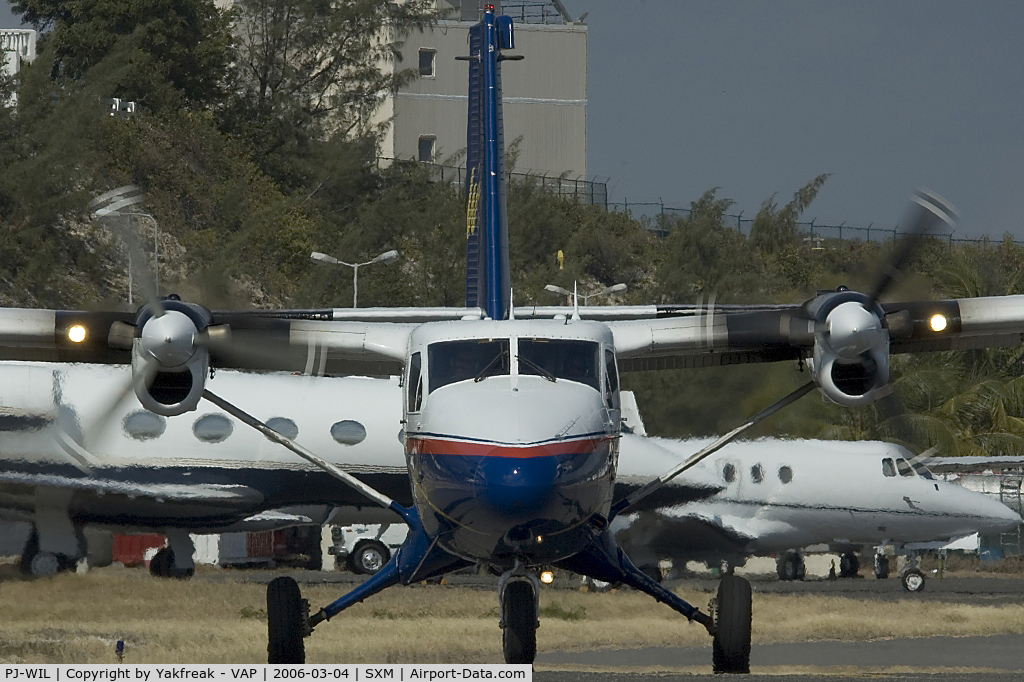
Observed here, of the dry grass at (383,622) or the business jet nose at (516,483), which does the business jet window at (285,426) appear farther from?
the business jet nose at (516,483)

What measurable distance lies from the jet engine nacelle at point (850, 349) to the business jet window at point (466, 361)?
9.02ft

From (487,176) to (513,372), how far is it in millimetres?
5577

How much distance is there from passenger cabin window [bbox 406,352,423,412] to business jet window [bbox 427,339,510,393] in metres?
0.18

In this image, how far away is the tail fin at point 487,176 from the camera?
15609 millimetres

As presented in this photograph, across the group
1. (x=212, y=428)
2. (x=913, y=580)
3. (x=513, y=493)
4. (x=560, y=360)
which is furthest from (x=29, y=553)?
(x=513, y=493)

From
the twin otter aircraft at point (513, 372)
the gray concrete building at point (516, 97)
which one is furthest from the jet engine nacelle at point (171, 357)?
the gray concrete building at point (516, 97)

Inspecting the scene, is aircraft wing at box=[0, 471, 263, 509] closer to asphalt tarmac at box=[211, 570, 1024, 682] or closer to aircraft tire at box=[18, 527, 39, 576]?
aircraft tire at box=[18, 527, 39, 576]

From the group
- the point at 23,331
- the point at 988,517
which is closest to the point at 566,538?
the point at 23,331

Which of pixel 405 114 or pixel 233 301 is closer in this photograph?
pixel 233 301

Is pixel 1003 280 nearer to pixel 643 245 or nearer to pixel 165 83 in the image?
pixel 643 245

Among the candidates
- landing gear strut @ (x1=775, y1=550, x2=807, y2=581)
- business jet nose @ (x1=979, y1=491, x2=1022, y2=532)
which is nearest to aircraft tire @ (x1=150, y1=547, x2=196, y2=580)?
landing gear strut @ (x1=775, y1=550, x2=807, y2=581)

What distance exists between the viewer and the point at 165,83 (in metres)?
63.1

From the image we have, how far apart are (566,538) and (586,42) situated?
6722 centimetres

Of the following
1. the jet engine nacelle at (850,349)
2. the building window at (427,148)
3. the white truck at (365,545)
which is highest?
the building window at (427,148)
